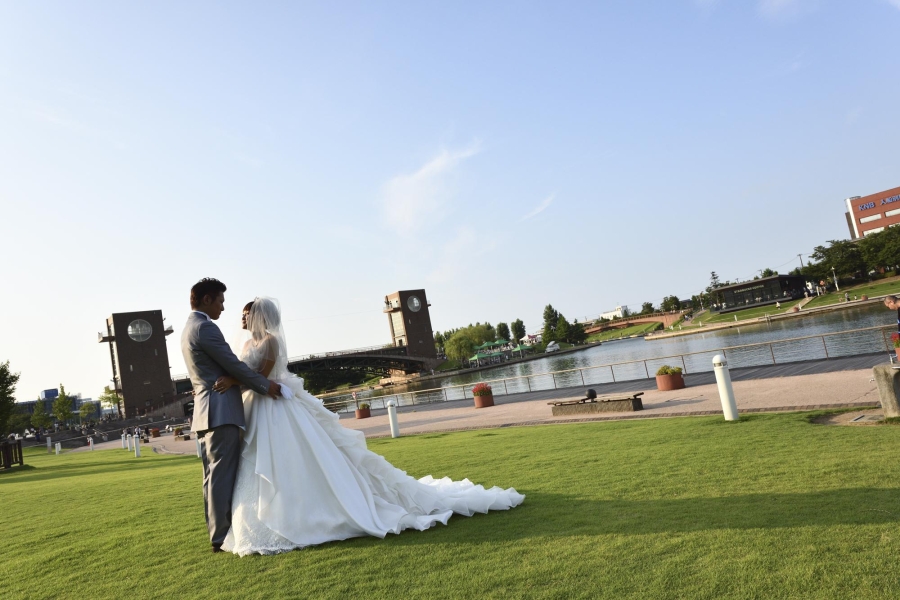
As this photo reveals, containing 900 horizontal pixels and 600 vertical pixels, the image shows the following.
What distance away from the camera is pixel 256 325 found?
4902 millimetres

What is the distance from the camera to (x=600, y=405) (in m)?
12.3

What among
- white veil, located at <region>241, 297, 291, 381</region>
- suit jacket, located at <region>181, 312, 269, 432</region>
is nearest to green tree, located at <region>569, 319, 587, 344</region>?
white veil, located at <region>241, 297, 291, 381</region>

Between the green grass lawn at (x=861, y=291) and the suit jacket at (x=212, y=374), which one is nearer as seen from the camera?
the suit jacket at (x=212, y=374)

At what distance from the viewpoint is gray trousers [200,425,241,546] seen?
4.25 m

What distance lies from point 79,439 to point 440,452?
1749 inches

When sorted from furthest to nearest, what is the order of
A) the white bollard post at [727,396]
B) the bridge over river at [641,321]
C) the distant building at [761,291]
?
the bridge over river at [641,321] → the distant building at [761,291] → the white bollard post at [727,396]

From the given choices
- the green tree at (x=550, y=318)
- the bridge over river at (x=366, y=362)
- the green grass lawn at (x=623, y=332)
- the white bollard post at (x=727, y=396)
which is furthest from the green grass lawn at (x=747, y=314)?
the white bollard post at (x=727, y=396)

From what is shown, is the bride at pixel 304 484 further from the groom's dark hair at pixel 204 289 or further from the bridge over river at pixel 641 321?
the bridge over river at pixel 641 321

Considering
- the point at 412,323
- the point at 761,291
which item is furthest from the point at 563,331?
the point at 761,291

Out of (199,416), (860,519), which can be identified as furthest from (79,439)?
(860,519)

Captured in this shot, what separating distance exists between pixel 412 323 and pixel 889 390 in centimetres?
11410

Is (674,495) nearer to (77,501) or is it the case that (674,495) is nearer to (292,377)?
(292,377)

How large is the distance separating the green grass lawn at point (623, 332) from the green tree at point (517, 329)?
22.9 m

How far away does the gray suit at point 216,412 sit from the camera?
4.30 m
